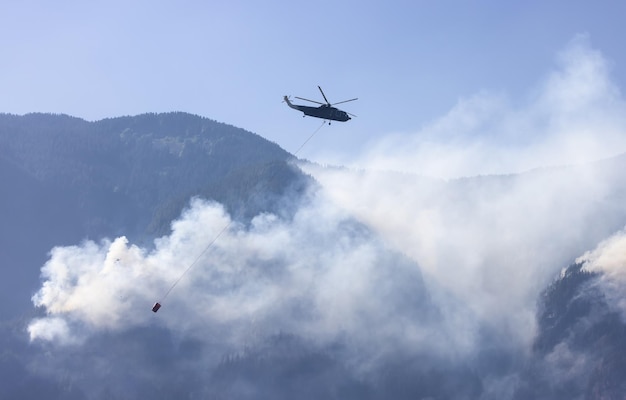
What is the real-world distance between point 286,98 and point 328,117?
1090 cm

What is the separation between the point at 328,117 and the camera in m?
172

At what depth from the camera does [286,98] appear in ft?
584
